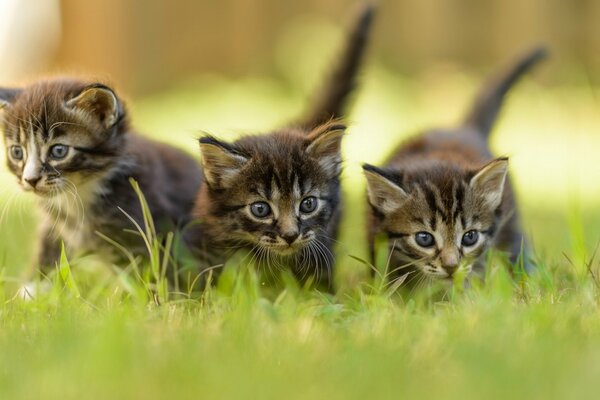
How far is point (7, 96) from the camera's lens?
156 inches

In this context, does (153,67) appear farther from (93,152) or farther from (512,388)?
(512,388)

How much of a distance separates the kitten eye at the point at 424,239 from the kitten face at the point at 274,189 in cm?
37

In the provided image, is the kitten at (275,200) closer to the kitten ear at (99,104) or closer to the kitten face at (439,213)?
the kitten face at (439,213)

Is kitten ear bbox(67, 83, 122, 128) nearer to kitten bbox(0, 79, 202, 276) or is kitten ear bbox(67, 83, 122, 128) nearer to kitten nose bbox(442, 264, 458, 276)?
kitten bbox(0, 79, 202, 276)

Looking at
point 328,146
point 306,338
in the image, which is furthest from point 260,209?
point 306,338

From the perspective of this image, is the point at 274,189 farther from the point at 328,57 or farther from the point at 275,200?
the point at 328,57

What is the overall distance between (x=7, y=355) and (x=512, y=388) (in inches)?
53.3

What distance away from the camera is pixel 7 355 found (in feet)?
8.33

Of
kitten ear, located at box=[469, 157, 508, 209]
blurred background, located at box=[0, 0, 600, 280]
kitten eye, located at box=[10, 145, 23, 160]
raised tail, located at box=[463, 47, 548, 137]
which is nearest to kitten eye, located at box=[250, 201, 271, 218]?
kitten ear, located at box=[469, 157, 508, 209]

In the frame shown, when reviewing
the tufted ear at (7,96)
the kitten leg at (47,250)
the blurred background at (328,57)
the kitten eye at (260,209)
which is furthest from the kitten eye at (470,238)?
the blurred background at (328,57)

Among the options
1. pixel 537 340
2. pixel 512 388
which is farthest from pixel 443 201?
pixel 512 388

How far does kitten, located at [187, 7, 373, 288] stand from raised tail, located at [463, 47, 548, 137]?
1551mm

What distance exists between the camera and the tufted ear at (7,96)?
3891 mm

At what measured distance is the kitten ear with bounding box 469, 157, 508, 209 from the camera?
3.58 meters
